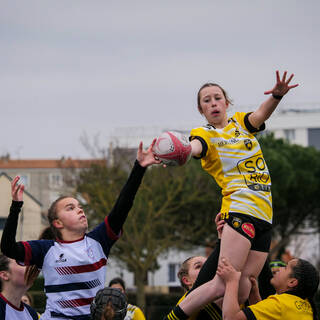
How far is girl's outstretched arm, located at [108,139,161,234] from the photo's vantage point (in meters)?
5.27

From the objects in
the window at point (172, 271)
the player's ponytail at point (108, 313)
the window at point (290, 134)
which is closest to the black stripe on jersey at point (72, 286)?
the player's ponytail at point (108, 313)

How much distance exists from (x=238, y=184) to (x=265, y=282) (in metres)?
1.36

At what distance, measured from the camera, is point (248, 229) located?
5.42m

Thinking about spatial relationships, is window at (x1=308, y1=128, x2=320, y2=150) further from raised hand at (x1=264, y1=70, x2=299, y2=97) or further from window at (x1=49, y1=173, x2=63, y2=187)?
raised hand at (x1=264, y1=70, x2=299, y2=97)

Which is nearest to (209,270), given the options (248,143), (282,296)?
(282,296)

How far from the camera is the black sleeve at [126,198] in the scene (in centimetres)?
536

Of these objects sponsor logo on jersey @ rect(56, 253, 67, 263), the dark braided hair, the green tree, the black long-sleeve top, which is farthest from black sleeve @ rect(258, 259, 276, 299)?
the green tree

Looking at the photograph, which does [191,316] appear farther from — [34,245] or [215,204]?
[215,204]

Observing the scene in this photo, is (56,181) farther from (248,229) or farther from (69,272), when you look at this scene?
(248,229)

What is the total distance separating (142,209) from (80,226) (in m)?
26.2

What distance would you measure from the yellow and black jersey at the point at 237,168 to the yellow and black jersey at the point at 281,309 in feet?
2.25

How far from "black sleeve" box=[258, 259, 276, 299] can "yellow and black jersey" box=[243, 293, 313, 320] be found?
2.05 ft

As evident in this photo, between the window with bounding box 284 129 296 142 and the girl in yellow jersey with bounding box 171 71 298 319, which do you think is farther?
the window with bounding box 284 129 296 142

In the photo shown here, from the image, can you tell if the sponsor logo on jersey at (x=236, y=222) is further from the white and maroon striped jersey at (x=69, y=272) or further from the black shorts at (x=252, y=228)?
the white and maroon striped jersey at (x=69, y=272)
